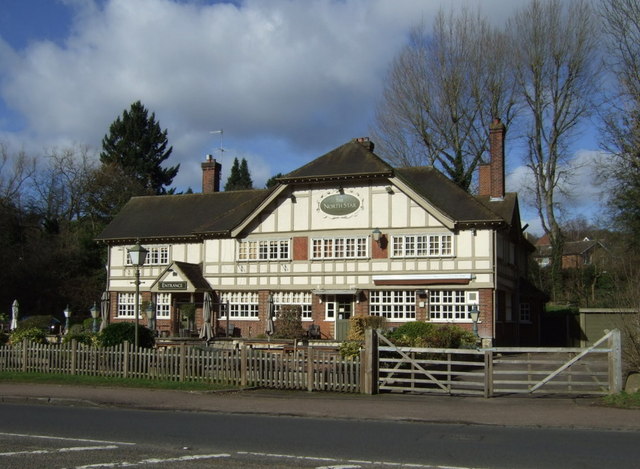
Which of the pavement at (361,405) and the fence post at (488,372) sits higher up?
the fence post at (488,372)

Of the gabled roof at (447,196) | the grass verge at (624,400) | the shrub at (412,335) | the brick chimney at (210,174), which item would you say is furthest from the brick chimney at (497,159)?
the grass verge at (624,400)

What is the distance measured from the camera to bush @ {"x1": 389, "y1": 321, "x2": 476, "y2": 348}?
20844mm

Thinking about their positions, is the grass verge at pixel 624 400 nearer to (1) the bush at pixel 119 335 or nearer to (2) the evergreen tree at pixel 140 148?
(1) the bush at pixel 119 335

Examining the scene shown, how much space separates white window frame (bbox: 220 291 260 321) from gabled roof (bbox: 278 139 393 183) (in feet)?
19.5

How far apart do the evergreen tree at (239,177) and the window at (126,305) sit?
4803 centimetres

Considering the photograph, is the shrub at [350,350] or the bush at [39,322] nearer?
the shrub at [350,350]

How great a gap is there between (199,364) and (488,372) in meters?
7.61

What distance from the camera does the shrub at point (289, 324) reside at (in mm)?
32219

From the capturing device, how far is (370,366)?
17094 millimetres

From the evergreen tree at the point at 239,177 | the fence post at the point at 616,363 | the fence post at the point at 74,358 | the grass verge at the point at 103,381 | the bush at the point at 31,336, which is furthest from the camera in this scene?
the evergreen tree at the point at 239,177

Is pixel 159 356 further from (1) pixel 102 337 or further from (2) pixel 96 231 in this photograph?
(2) pixel 96 231

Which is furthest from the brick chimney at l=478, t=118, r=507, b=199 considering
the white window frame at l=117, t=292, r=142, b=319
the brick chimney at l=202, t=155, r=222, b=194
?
the white window frame at l=117, t=292, r=142, b=319

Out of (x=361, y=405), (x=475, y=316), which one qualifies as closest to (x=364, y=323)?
(x=475, y=316)

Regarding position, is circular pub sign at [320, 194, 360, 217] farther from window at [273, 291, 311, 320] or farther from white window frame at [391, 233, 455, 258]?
window at [273, 291, 311, 320]
